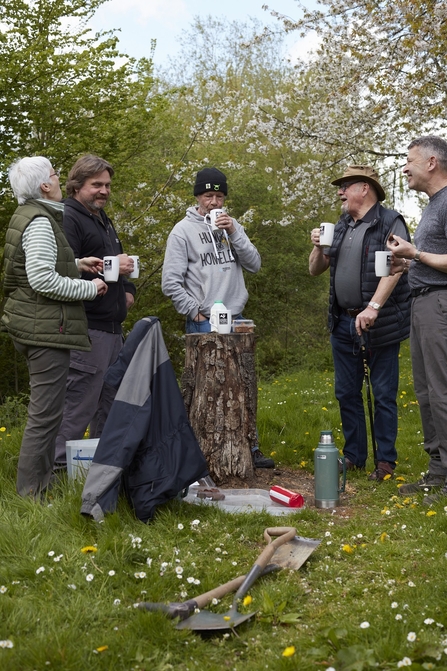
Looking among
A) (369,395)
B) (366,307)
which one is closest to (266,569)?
(369,395)

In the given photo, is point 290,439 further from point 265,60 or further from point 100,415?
point 265,60

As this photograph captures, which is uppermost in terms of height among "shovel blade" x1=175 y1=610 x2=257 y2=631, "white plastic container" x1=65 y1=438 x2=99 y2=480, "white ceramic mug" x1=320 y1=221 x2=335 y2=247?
"white ceramic mug" x1=320 y1=221 x2=335 y2=247

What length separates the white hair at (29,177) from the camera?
4.79 m

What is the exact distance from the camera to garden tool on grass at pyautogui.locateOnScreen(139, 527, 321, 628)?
3.23 m

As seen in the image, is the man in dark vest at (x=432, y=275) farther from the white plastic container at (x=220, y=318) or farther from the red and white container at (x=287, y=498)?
the white plastic container at (x=220, y=318)

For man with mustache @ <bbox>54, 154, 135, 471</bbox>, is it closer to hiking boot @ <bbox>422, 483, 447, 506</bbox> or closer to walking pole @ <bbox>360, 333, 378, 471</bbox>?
walking pole @ <bbox>360, 333, 378, 471</bbox>

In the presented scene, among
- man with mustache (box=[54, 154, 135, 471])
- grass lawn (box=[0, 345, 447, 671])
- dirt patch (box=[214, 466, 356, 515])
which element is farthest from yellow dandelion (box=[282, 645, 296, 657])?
man with mustache (box=[54, 154, 135, 471])

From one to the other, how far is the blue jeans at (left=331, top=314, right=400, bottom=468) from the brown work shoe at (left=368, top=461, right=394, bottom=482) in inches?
2.0

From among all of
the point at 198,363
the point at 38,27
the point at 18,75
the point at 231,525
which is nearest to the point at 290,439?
the point at 198,363

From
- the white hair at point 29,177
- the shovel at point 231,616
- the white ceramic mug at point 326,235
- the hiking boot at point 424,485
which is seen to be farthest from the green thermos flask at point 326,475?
the white hair at point 29,177

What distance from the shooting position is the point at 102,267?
5.41 meters

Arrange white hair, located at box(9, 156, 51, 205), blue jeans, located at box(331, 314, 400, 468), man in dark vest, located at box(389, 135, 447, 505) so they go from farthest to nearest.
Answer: blue jeans, located at box(331, 314, 400, 468) < man in dark vest, located at box(389, 135, 447, 505) < white hair, located at box(9, 156, 51, 205)

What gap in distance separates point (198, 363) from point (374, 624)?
297 cm

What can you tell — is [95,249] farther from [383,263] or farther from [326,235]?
[383,263]
